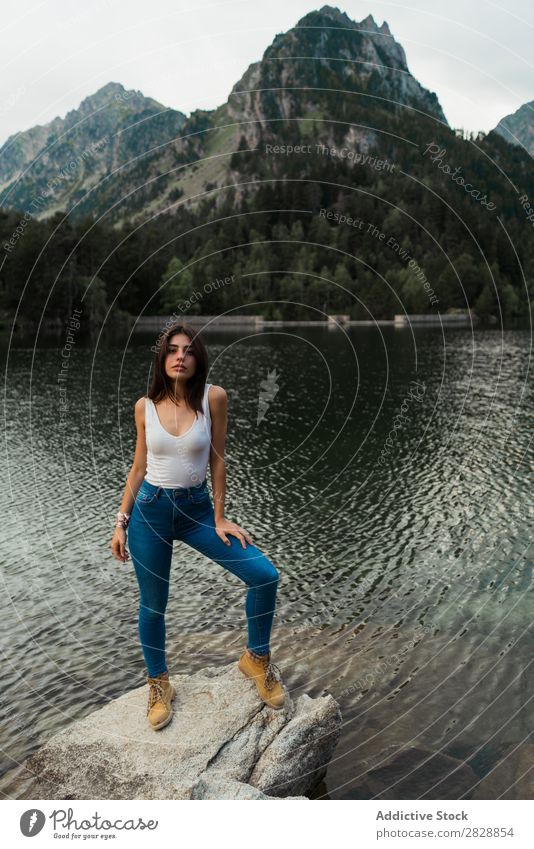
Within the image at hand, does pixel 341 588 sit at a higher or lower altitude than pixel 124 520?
lower

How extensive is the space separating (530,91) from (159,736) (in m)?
9.72

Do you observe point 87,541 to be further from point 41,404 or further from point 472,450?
point 41,404

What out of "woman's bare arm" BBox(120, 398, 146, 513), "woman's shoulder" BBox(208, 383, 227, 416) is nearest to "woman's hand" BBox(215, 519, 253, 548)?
"woman's bare arm" BBox(120, 398, 146, 513)

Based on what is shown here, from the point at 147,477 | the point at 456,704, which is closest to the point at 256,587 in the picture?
the point at 147,477

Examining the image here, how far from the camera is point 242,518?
1878 centimetres

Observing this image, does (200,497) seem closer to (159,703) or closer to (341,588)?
(159,703)

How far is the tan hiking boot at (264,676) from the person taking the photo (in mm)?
6379

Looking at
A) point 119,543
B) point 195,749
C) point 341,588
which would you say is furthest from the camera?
point 341,588

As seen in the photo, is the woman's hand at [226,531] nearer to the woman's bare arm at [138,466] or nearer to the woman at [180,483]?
the woman at [180,483]

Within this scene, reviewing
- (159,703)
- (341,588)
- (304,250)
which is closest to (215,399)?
(159,703)

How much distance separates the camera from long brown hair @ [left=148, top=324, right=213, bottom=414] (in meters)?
5.48

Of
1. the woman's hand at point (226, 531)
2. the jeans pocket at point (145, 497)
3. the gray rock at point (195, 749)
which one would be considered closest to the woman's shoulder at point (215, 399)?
the jeans pocket at point (145, 497)

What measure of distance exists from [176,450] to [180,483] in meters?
0.29

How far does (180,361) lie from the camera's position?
5.48m
